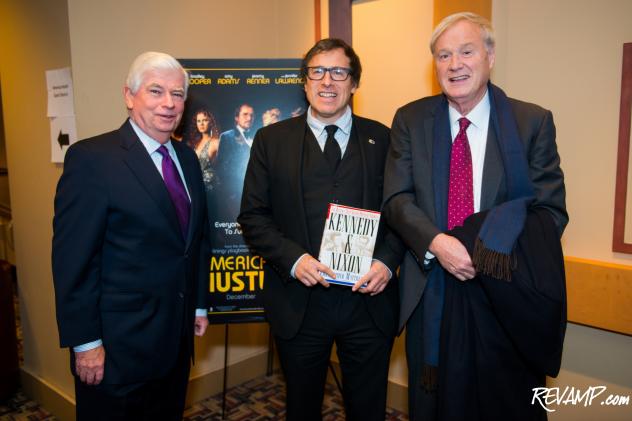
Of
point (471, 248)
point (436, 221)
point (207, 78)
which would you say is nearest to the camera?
point (471, 248)

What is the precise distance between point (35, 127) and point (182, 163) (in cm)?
146

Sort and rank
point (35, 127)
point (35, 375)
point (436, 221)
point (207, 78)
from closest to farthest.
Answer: point (436, 221) < point (207, 78) < point (35, 127) < point (35, 375)

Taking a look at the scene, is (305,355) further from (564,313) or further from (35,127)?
(35,127)

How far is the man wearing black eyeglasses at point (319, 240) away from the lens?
6.78 feet

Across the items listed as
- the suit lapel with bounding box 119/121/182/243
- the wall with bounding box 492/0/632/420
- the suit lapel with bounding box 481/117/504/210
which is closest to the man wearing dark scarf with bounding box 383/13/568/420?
the suit lapel with bounding box 481/117/504/210

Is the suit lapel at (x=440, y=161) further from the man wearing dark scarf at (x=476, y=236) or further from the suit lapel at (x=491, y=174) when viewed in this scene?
the suit lapel at (x=491, y=174)

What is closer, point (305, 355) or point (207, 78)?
point (305, 355)

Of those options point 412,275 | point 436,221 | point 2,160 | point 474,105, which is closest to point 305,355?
point 412,275

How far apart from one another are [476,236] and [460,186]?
24 centimetres

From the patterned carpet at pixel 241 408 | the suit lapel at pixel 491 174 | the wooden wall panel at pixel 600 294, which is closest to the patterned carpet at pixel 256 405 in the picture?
the patterned carpet at pixel 241 408

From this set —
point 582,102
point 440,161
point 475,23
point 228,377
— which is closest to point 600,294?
point 582,102

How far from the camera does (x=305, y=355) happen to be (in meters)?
2.08

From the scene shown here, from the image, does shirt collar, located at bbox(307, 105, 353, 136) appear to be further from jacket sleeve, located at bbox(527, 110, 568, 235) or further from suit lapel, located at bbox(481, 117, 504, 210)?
jacket sleeve, located at bbox(527, 110, 568, 235)

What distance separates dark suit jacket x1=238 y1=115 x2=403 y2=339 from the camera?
6.77 feet
